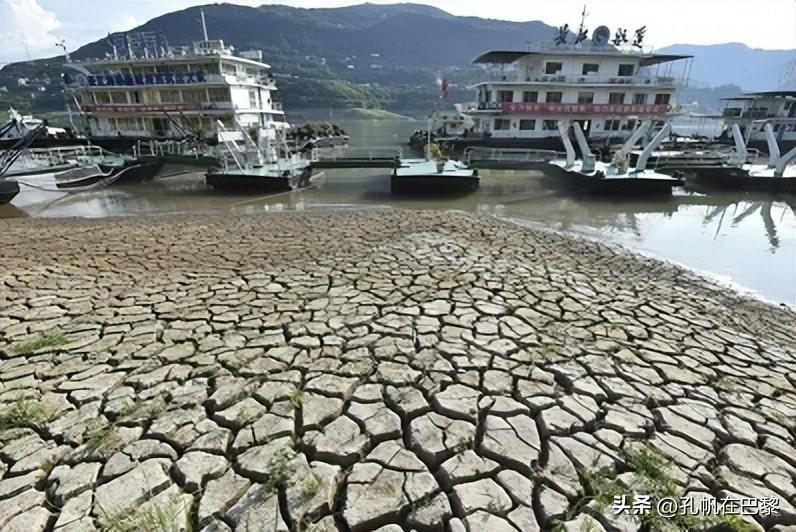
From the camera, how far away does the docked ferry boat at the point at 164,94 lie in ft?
79.9

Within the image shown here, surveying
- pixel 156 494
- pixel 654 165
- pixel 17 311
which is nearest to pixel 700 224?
pixel 654 165

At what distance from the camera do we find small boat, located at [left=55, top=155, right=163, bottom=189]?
16.3 m

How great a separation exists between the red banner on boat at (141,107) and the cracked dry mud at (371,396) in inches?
870

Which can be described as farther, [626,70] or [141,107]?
[626,70]

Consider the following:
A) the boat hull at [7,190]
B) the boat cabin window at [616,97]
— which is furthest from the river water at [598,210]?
the boat cabin window at [616,97]

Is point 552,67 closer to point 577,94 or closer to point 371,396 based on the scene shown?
point 577,94

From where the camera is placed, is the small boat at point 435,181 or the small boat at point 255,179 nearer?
the small boat at point 435,181

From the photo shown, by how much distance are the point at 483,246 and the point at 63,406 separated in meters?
6.14

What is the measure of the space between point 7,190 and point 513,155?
19.5 metres

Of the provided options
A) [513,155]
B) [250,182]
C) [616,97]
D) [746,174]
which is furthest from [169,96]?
[746,174]

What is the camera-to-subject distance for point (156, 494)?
228 centimetres

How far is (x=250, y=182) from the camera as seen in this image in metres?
15.8

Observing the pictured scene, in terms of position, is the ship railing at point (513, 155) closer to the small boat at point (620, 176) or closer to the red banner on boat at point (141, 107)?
the small boat at point (620, 176)

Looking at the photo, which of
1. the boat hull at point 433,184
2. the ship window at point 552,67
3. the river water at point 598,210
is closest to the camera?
the river water at point 598,210
